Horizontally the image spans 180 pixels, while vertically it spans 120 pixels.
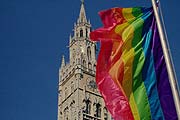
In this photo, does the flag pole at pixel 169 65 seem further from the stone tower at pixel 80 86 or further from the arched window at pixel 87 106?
the arched window at pixel 87 106

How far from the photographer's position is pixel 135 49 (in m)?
13.1

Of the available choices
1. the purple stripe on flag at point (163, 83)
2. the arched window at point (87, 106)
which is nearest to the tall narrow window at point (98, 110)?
the arched window at point (87, 106)

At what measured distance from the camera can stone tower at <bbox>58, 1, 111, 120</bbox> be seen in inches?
2424

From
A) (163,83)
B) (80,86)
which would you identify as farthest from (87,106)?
(163,83)

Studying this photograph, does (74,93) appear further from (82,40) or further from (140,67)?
(140,67)

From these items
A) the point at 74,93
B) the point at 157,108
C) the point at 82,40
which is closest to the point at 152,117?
the point at 157,108

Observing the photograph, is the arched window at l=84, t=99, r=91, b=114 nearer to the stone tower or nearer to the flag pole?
the stone tower

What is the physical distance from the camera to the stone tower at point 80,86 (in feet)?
202

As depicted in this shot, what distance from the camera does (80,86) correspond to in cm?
6300

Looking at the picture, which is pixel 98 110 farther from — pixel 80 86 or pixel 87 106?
pixel 80 86

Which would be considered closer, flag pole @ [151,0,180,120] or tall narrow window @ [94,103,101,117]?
flag pole @ [151,0,180,120]

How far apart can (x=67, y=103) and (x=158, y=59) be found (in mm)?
52521

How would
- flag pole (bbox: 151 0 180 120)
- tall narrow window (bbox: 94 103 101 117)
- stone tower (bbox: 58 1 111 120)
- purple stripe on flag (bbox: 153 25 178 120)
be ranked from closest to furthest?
flag pole (bbox: 151 0 180 120) < purple stripe on flag (bbox: 153 25 178 120) < stone tower (bbox: 58 1 111 120) < tall narrow window (bbox: 94 103 101 117)

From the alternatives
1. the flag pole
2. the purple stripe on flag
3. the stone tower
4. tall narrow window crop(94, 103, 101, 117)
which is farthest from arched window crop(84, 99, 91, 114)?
the flag pole
